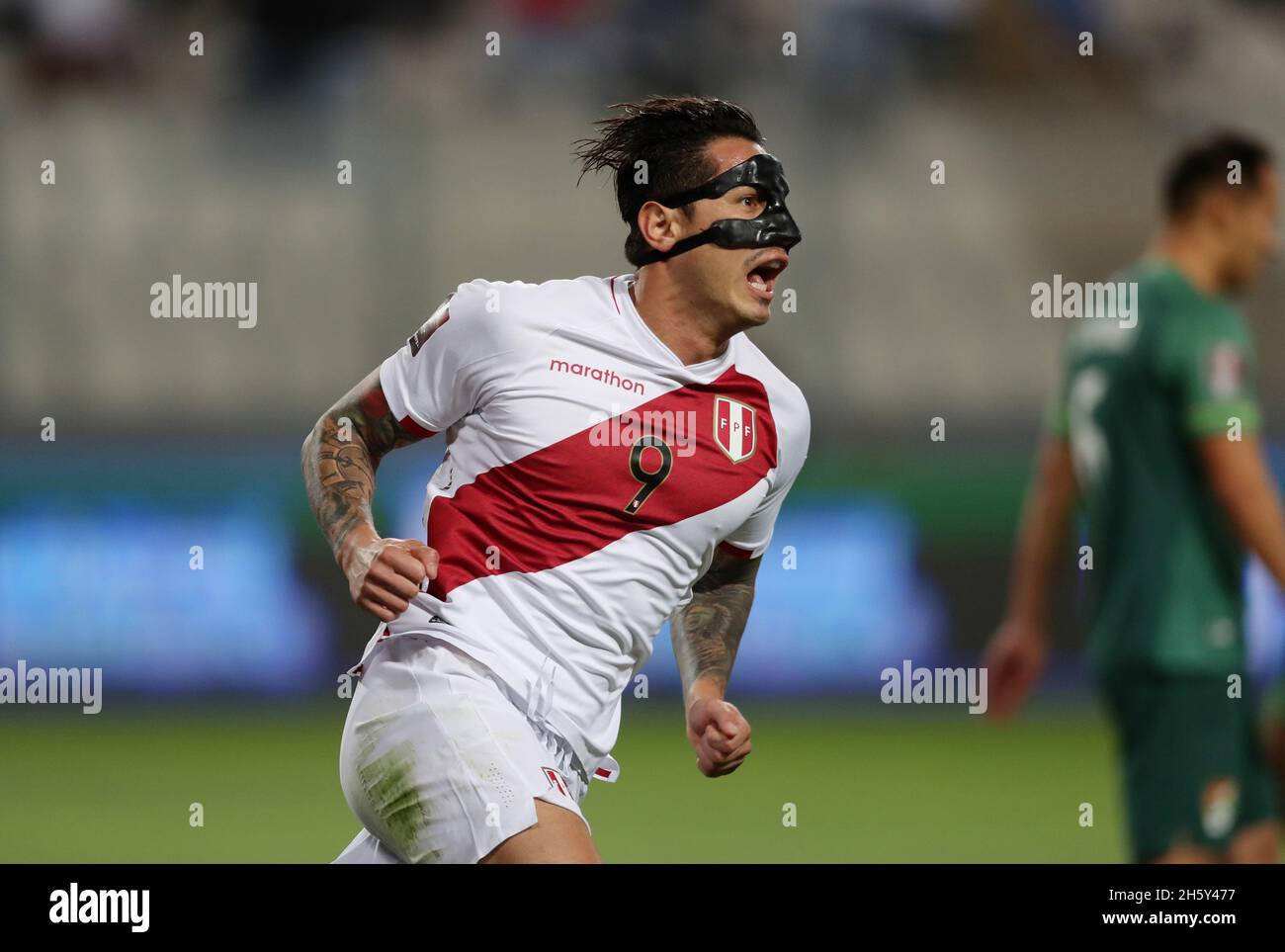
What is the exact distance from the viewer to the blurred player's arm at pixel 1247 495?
4062mm

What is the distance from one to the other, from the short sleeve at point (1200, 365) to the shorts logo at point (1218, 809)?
0.89 meters

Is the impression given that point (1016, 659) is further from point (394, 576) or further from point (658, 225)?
point (394, 576)

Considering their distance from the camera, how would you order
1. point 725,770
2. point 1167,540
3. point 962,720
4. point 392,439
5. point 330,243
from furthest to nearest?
1. point 330,243
2. point 962,720
3. point 1167,540
4. point 392,439
5. point 725,770

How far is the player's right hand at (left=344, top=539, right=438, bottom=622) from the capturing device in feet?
9.70

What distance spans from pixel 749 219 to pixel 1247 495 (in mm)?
1483

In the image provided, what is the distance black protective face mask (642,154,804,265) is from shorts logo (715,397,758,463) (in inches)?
14.0

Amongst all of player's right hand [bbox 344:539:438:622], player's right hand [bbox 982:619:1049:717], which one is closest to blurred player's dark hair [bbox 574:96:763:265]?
player's right hand [bbox 344:539:438:622]

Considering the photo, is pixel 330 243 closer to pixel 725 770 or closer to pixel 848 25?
pixel 848 25

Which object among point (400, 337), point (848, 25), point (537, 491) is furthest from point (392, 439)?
point (848, 25)

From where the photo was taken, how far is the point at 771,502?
3715 millimetres

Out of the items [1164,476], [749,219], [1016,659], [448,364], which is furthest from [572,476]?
[1016,659]

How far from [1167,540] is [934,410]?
16.9 feet

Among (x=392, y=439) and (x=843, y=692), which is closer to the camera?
(x=392, y=439)

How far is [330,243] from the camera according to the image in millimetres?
9820
